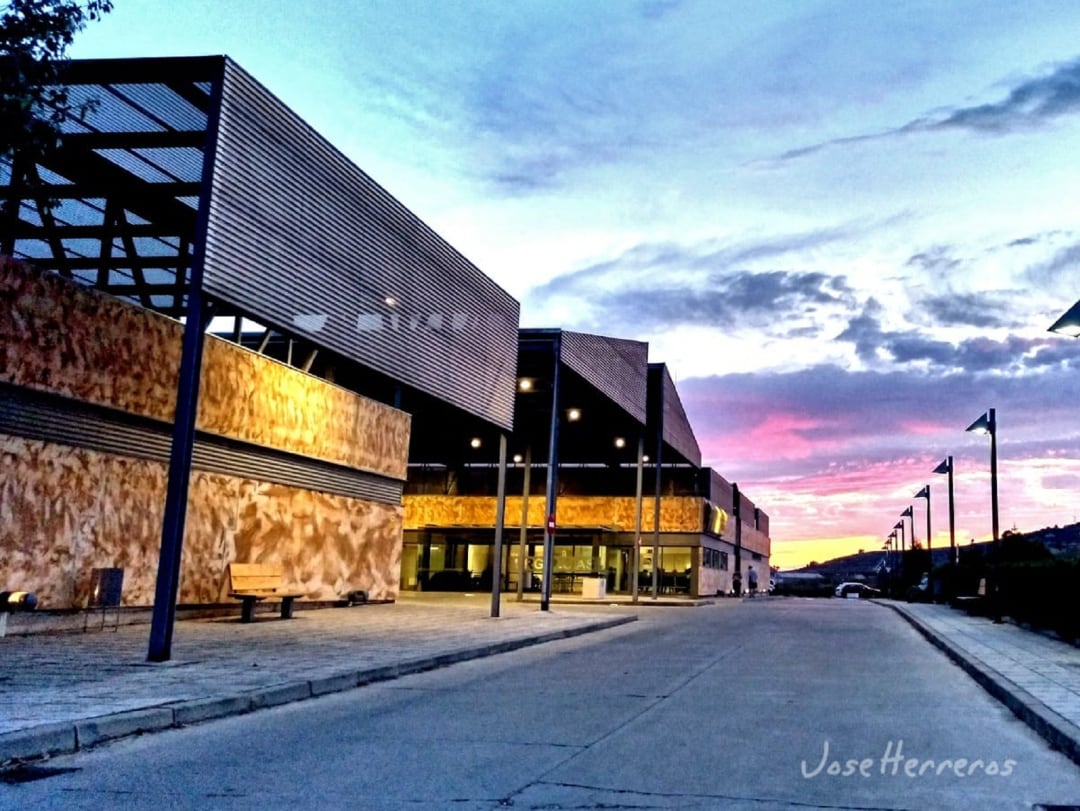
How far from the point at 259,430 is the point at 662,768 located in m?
15.8

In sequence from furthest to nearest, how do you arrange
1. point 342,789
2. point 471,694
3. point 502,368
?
point 502,368, point 471,694, point 342,789

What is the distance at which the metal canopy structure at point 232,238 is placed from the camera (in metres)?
14.8

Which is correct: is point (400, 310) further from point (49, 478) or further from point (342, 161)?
point (49, 478)

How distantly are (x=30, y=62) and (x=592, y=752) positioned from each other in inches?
346

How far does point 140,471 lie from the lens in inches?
721

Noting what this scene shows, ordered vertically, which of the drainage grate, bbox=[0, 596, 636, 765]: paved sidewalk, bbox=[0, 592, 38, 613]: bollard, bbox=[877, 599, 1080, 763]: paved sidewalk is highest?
bbox=[0, 592, 38, 613]: bollard

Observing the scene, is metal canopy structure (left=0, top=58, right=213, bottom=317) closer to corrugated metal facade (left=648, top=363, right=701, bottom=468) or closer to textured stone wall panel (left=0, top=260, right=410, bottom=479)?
textured stone wall panel (left=0, top=260, right=410, bottom=479)

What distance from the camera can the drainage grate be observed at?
694cm

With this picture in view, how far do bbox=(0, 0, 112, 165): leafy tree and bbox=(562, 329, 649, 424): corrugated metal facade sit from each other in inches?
841

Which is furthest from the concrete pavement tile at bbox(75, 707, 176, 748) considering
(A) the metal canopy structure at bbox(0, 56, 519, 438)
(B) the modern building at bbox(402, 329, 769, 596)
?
(B) the modern building at bbox(402, 329, 769, 596)

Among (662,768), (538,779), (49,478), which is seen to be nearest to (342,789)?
(538,779)

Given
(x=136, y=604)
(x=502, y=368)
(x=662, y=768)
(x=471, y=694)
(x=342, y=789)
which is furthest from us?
(x=502, y=368)

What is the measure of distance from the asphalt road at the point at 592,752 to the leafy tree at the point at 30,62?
641cm

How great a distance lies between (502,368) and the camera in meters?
29.4
